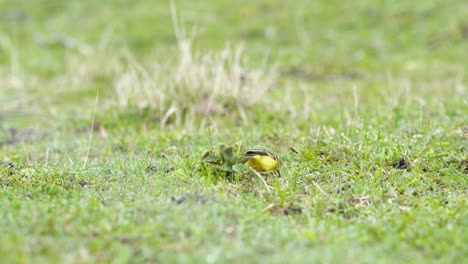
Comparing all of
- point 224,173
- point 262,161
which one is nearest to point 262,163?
point 262,161

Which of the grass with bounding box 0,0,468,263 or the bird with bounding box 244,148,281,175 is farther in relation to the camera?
the bird with bounding box 244,148,281,175

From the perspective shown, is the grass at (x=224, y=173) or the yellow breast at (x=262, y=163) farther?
the yellow breast at (x=262, y=163)

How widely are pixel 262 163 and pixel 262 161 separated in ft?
0.04

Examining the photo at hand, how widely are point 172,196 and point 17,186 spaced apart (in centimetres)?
93

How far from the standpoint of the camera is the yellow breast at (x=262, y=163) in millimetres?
3340

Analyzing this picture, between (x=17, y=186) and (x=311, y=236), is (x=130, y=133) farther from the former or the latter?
(x=311, y=236)

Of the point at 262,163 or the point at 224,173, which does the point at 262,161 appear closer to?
the point at 262,163

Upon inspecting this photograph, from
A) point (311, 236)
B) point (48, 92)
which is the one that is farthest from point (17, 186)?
point (48, 92)

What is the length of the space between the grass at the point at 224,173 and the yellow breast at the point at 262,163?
10 centimetres

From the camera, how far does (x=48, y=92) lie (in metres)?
8.10

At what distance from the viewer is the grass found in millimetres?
2318

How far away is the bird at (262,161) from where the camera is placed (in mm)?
3342

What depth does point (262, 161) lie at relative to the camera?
334 cm

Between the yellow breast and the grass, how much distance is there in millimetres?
100
